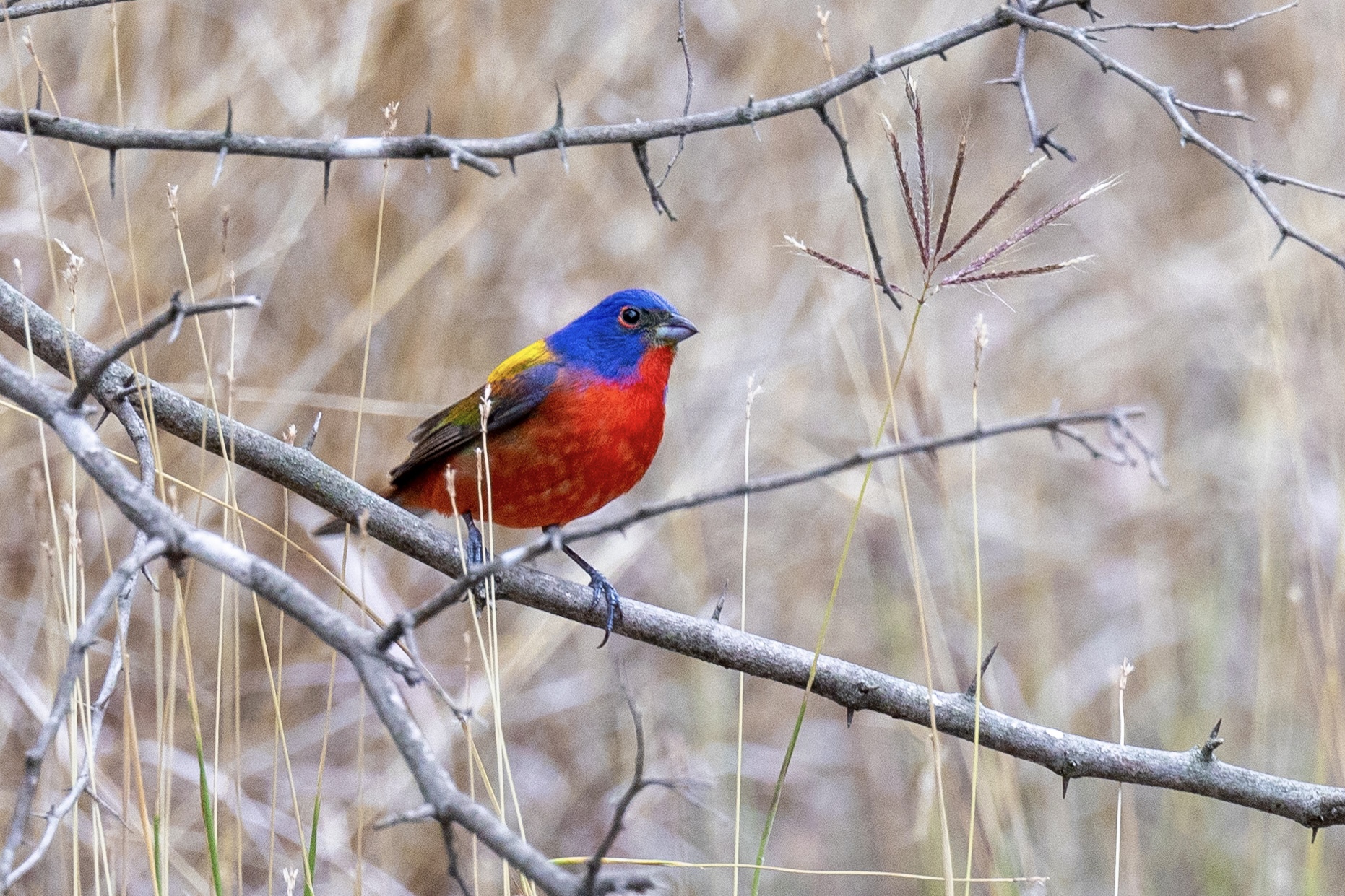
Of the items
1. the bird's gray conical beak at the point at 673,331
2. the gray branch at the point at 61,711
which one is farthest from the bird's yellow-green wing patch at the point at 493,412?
the gray branch at the point at 61,711

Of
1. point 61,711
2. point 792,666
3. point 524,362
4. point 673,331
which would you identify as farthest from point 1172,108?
point 524,362

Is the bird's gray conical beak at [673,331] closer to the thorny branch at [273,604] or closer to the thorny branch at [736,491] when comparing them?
the thorny branch at [273,604]

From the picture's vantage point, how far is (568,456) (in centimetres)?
387

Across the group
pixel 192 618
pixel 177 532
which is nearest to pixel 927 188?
pixel 177 532

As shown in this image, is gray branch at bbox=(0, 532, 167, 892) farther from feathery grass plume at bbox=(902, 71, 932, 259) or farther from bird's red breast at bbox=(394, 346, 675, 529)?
bird's red breast at bbox=(394, 346, 675, 529)

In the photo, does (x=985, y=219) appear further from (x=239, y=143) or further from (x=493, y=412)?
(x=493, y=412)

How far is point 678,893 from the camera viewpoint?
17.4 ft

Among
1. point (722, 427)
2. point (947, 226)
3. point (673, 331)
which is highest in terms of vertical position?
point (722, 427)

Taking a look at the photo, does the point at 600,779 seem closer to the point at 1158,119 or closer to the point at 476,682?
the point at 476,682

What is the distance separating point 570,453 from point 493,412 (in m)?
0.30

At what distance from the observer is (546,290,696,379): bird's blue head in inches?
163

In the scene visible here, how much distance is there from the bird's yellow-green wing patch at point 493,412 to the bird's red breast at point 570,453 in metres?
0.03

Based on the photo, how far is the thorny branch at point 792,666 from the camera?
261 cm

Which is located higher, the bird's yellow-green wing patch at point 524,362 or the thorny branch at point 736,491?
the bird's yellow-green wing patch at point 524,362
